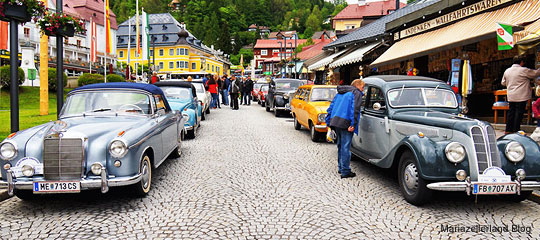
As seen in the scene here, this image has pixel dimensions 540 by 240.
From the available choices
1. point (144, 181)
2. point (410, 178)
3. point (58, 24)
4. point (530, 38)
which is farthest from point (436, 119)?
point (58, 24)

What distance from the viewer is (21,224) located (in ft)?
14.9

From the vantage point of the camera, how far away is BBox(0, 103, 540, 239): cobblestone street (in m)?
4.29

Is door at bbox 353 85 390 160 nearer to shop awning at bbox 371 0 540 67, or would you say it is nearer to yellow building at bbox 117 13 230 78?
shop awning at bbox 371 0 540 67

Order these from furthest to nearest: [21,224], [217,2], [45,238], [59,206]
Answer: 1. [217,2]
2. [59,206]
3. [21,224]
4. [45,238]

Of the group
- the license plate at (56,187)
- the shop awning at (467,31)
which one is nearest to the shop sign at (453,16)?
the shop awning at (467,31)

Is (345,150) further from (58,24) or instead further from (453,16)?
(453,16)

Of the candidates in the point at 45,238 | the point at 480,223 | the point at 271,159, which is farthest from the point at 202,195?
the point at 480,223

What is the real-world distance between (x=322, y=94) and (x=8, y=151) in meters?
8.52

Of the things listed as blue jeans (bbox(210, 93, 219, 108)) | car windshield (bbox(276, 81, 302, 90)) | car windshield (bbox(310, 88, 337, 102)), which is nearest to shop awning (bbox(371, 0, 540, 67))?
car windshield (bbox(310, 88, 337, 102))

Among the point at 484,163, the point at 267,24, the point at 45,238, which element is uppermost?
the point at 267,24

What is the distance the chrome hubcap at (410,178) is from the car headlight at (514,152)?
3.65 ft

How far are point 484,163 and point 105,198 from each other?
4.88 meters

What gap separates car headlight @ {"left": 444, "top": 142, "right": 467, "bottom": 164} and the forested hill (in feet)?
347

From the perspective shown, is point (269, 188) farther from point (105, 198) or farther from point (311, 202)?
point (105, 198)
